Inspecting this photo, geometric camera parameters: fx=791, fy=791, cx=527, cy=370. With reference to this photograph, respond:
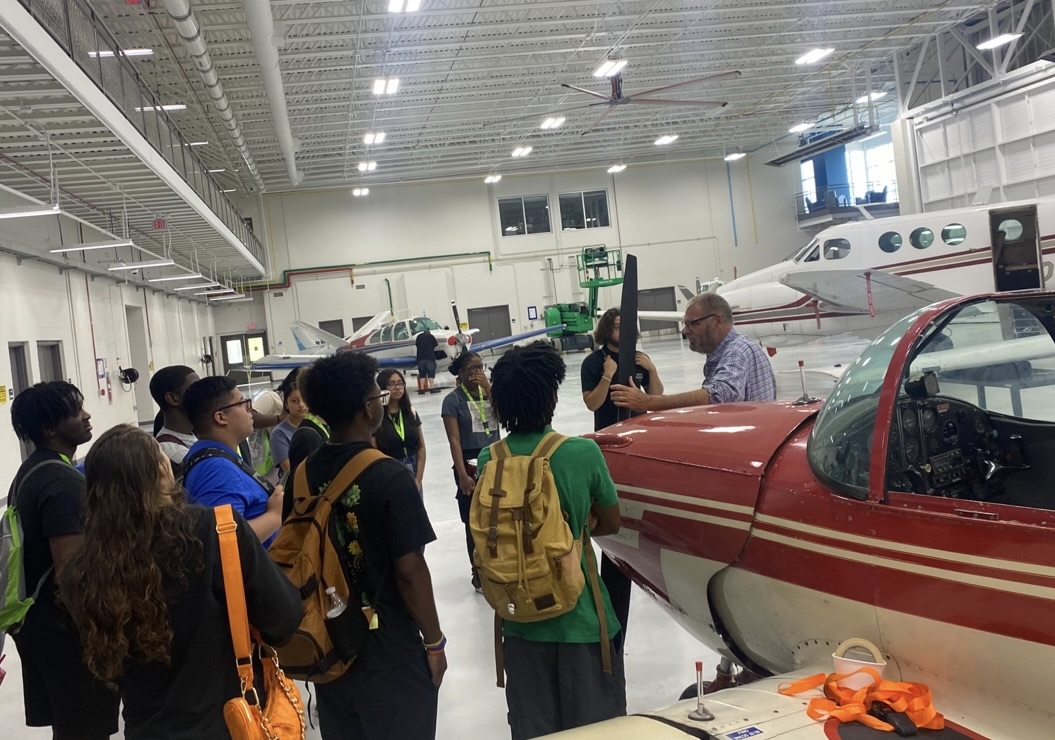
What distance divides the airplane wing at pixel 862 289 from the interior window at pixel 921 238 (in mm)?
612

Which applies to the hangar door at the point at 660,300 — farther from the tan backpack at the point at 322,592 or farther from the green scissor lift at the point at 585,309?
the tan backpack at the point at 322,592

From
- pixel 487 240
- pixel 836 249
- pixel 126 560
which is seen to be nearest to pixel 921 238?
pixel 836 249

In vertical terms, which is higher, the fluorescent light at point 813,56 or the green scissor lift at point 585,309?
the fluorescent light at point 813,56

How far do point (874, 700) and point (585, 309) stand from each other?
2677cm

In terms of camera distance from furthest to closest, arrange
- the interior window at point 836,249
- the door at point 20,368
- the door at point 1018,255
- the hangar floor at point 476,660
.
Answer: the interior window at point 836,249 < the door at point 20,368 < the door at point 1018,255 < the hangar floor at point 476,660

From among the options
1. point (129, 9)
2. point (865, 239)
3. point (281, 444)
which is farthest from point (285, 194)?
point (281, 444)

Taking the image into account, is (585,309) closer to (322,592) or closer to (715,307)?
(715,307)

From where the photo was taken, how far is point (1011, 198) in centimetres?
1977

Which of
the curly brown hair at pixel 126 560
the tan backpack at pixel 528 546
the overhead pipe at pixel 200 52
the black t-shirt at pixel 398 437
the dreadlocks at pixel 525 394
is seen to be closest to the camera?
the curly brown hair at pixel 126 560

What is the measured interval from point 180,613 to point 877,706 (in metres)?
1.54

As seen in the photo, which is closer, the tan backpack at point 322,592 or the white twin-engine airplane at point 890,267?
the tan backpack at point 322,592

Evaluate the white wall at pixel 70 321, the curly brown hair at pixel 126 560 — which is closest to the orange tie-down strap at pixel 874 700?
the curly brown hair at pixel 126 560

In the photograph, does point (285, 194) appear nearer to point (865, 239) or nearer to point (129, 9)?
point (129, 9)

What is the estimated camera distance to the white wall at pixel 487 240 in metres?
30.5
